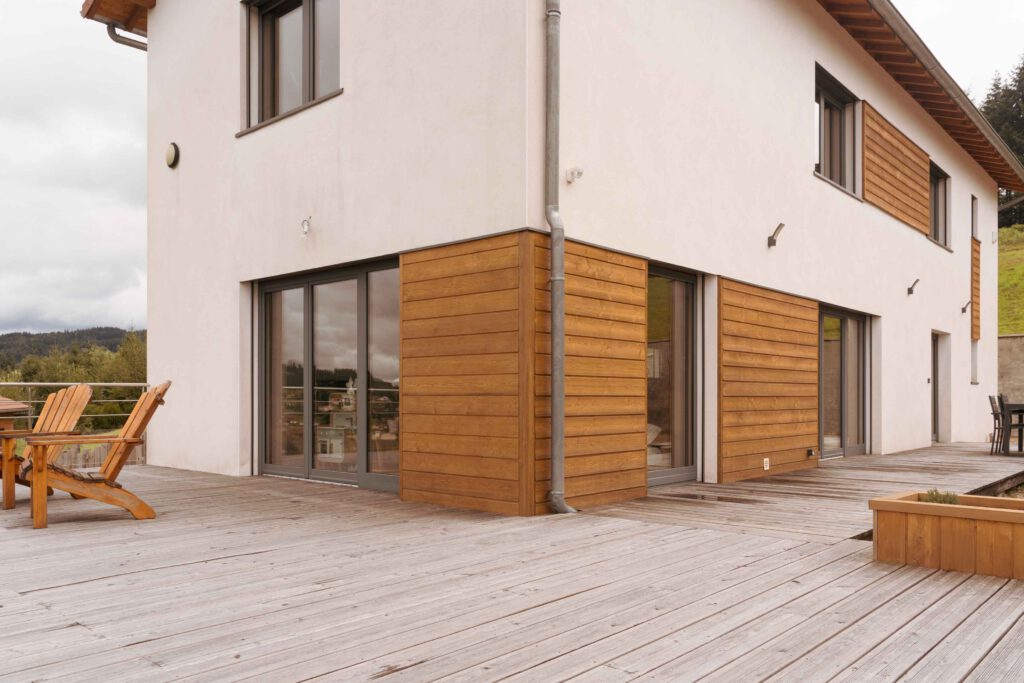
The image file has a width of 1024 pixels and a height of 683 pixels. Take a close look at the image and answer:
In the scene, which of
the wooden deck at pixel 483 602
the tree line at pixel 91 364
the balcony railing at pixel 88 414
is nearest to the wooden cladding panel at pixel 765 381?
the wooden deck at pixel 483 602

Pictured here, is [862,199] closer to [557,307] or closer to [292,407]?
[557,307]

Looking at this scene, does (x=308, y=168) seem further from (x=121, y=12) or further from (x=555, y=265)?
(x=121, y=12)

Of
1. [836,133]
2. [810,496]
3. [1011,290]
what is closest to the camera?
[810,496]

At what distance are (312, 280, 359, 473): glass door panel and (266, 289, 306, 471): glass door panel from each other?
0.79ft

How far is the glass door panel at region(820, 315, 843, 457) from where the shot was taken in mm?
9328

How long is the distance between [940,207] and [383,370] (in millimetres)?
10897

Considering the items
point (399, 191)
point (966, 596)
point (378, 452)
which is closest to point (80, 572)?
point (378, 452)

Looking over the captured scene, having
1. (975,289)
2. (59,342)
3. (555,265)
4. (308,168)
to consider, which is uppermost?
(308,168)

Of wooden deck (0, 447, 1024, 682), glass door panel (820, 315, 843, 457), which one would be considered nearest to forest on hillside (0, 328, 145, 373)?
glass door panel (820, 315, 843, 457)

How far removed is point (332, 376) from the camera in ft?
22.1

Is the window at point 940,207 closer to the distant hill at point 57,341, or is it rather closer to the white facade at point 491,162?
the white facade at point 491,162

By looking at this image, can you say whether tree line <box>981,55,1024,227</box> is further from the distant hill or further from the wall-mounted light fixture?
the distant hill

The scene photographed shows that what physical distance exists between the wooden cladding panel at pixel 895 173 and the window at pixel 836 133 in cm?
18

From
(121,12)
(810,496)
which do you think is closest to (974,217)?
(810,496)
